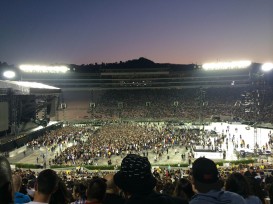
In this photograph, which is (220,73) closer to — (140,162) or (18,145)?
(18,145)

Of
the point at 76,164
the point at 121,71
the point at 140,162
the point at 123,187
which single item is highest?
the point at 121,71

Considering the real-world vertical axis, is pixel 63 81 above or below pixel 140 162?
above

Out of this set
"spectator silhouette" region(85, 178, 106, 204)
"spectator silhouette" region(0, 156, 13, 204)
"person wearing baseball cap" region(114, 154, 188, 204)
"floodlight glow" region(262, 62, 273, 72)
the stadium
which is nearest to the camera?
"spectator silhouette" region(0, 156, 13, 204)

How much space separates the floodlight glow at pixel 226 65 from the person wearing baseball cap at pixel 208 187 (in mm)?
84516

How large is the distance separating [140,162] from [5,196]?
3.45ft

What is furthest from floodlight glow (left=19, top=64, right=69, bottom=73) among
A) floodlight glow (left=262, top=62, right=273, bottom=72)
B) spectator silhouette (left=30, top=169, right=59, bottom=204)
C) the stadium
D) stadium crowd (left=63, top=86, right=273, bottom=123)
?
spectator silhouette (left=30, top=169, right=59, bottom=204)

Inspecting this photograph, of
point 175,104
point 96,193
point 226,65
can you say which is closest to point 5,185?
point 96,193

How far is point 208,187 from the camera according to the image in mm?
3020

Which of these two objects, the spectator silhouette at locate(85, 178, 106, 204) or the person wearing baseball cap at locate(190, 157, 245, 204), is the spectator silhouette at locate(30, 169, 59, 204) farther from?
the person wearing baseball cap at locate(190, 157, 245, 204)

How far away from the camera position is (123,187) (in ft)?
9.00

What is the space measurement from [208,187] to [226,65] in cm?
8492

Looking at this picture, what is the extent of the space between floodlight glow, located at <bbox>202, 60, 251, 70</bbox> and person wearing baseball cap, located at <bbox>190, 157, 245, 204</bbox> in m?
84.5

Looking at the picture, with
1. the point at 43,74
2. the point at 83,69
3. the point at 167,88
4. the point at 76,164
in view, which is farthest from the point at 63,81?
the point at 76,164

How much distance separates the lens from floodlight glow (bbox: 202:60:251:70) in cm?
8319
